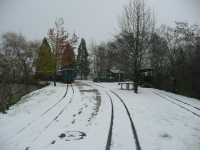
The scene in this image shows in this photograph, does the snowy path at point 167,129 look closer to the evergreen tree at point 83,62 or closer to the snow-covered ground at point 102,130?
the snow-covered ground at point 102,130

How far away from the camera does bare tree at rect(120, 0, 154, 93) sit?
24817mm

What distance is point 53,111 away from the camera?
42.3 ft

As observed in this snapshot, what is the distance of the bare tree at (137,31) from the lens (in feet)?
81.4

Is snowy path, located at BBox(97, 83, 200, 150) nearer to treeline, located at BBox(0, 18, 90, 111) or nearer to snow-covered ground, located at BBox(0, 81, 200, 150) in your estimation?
snow-covered ground, located at BBox(0, 81, 200, 150)

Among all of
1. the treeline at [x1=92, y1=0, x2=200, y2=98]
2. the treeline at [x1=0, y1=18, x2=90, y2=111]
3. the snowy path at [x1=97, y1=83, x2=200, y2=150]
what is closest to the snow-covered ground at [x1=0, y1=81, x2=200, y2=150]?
the snowy path at [x1=97, y1=83, x2=200, y2=150]

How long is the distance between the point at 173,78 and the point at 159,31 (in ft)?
57.7

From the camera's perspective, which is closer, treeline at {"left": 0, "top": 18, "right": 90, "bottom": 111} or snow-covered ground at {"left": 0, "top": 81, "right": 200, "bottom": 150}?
snow-covered ground at {"left": 0, "top": 81, "right": 200, "bottom": 150}

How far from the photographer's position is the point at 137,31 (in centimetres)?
2519

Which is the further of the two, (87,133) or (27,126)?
(27,126)

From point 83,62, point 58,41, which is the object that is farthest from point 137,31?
point 83,62

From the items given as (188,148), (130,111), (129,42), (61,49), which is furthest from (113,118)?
(61,49)

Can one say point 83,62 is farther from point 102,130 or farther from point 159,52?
point 102,130

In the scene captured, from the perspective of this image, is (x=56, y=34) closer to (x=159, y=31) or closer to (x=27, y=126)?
(x=159, y=31)

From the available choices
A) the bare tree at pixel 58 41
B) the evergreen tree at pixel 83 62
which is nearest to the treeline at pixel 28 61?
the bare tree at pixel 58 41
